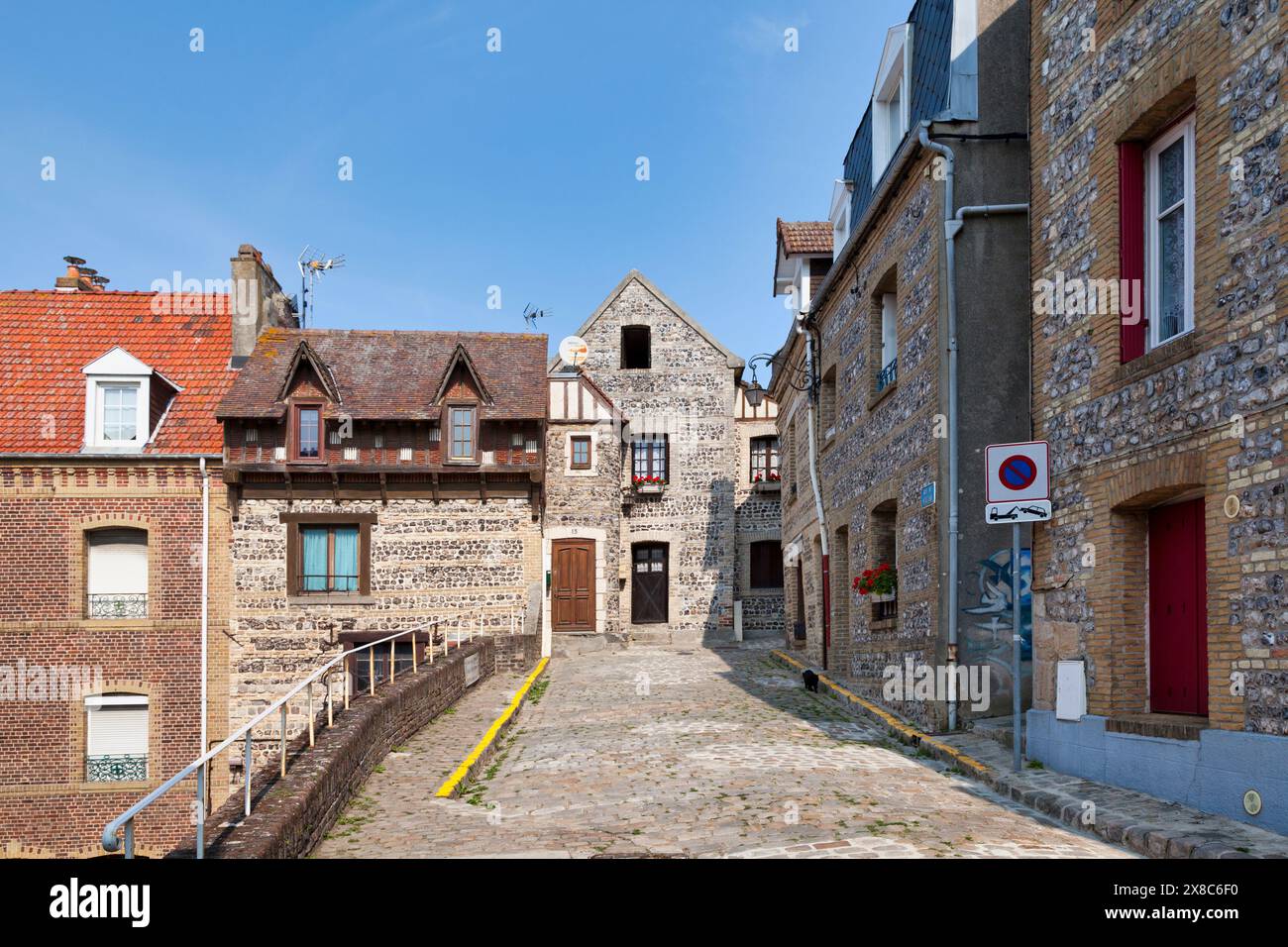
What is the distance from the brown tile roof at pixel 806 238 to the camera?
808 inches

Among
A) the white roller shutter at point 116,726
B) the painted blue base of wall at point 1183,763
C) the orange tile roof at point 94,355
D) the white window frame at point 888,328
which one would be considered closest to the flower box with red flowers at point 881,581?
the white window frame at point 888,328

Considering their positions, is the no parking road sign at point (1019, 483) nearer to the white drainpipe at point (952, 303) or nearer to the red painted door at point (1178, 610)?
the red painted door at point (1178, 610)

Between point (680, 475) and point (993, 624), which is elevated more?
point (680, 475)

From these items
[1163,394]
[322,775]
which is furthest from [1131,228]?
[322,775]

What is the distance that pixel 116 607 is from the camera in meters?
20.3

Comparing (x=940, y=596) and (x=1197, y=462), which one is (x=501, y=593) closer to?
(x=940, y=596)

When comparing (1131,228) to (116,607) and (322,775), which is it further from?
(116,607)

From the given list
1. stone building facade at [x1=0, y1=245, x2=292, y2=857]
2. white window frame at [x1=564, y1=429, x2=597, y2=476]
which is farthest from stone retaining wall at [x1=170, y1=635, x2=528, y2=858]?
white window frame at [x1=564, y1=429, x2=597, y2=476]

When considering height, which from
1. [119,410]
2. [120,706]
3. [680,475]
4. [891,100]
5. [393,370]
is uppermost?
[891,100]

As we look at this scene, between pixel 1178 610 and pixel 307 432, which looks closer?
pixel 1178 610

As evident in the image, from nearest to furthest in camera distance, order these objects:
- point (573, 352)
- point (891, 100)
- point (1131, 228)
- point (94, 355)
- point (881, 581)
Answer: point (1131, 228)
point (881, 581)
point (891, 100)
point (94, 355)
point (573, 352)

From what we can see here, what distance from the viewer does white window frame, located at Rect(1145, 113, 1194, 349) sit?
296 inches

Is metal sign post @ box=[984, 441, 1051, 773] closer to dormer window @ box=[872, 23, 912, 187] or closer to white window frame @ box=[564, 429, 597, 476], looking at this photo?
dormer window @ box=[872, 23, 912, 187]

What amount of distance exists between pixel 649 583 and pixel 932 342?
1832 centimetres
